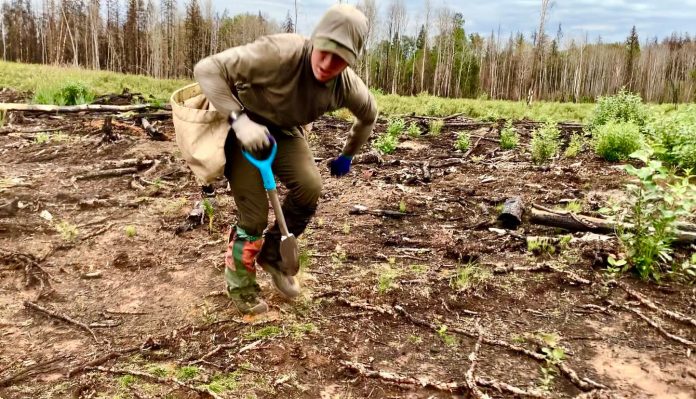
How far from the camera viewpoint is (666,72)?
57750 millimetres

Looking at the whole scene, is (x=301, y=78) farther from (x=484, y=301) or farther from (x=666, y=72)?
(x=666, y=72)

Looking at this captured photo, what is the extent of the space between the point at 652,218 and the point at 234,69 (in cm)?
300

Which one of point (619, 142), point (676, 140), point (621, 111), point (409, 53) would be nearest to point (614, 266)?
point (676, 140)

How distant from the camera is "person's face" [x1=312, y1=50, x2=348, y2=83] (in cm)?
258

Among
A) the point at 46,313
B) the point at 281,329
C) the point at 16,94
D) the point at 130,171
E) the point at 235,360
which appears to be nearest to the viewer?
the point at 235,360

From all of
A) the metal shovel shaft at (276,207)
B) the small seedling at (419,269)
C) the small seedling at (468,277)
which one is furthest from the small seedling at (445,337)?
the metal shovel shaft at (276,207)

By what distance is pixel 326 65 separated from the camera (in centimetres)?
260

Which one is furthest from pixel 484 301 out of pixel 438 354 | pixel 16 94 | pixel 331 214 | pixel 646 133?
pixel 16 94

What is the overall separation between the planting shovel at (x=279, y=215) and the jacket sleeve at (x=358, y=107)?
1.71ft

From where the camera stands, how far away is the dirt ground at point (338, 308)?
8.64 feet

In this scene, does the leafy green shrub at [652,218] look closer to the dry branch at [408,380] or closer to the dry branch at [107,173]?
the dry branch at [408,380]

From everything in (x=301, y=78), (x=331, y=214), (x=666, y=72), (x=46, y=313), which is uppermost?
(x=666, y=72)

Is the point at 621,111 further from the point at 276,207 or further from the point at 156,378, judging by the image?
the point at 156,378

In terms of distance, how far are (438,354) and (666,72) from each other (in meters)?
66.5
